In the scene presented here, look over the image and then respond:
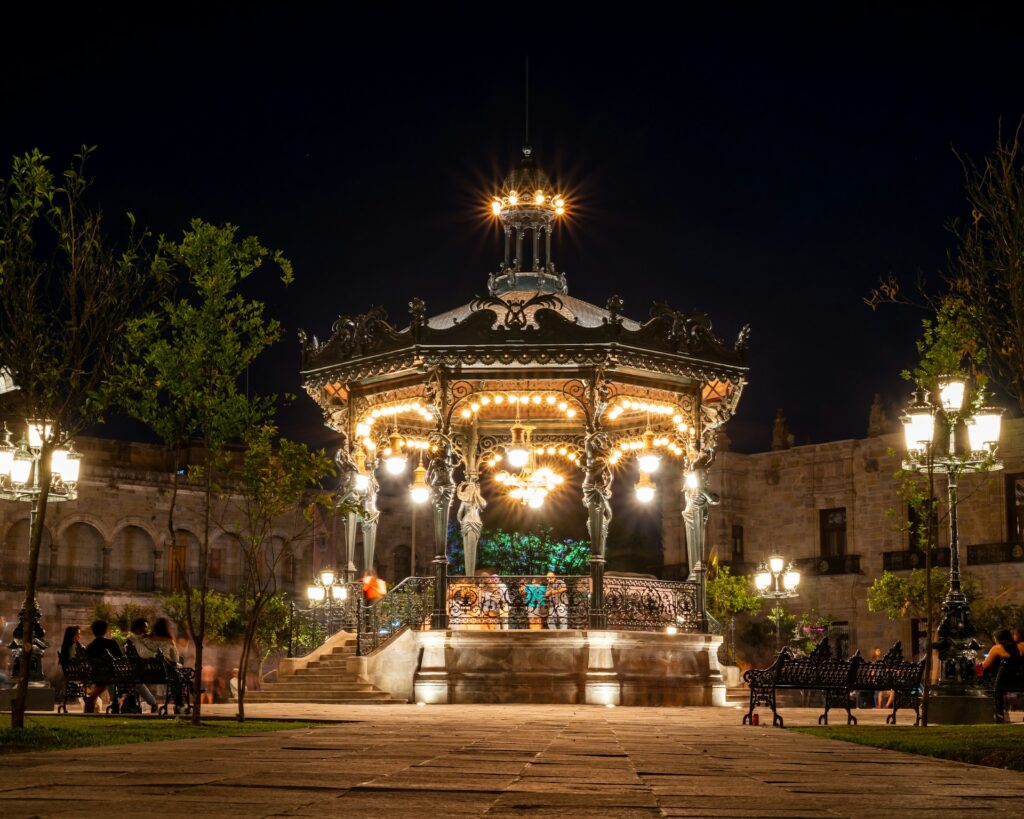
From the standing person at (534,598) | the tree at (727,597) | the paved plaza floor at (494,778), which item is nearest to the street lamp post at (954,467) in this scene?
the paved plaza floor at (494,778)

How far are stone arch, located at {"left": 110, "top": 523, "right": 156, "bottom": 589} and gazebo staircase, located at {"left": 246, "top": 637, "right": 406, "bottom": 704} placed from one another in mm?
24994

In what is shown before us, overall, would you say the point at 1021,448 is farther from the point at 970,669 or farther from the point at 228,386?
the point at 228,386

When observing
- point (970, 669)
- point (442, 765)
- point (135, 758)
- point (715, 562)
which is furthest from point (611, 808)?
point (715, 562)

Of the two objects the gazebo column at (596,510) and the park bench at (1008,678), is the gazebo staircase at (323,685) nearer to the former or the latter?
the gazebo column at (596,510)

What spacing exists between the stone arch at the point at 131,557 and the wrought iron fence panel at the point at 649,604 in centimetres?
2797

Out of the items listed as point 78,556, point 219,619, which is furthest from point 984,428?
Answer: point 78,556

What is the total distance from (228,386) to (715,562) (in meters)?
22.7

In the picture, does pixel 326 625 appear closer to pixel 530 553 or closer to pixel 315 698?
pixel 315 698

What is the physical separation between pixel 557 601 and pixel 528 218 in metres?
5.45

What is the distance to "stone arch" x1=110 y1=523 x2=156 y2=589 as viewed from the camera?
4350 cm

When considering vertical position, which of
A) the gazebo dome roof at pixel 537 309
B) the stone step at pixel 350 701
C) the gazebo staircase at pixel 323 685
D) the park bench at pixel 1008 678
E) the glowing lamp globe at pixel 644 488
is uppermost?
the gazebo dome roof at pixel 537 309

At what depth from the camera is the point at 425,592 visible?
19219 millimetres

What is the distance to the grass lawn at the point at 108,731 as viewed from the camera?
28.1 feet

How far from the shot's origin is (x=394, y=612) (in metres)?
19.4
